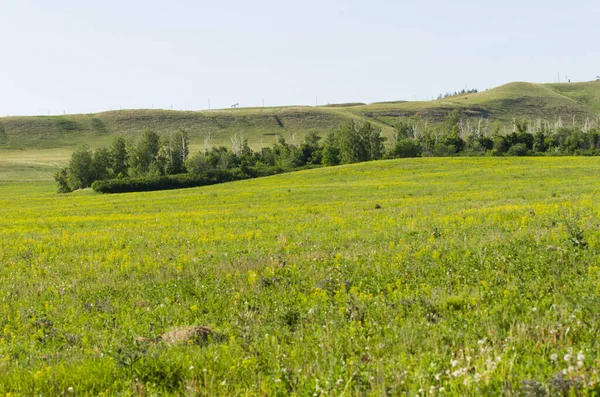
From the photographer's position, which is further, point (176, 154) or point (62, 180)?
point (176, 154)

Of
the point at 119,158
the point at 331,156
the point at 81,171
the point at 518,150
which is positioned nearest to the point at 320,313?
the point at 81,171

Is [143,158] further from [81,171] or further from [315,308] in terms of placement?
[315,308]

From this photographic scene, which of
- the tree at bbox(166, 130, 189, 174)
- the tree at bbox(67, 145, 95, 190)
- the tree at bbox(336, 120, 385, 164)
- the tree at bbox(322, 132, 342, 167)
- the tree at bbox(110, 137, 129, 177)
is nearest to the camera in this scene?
the tree at bbox(67, 145, 95, 190)

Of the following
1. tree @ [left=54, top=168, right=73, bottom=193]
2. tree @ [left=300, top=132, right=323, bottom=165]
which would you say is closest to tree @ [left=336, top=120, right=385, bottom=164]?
tree @ [left=300, top=132, right=323, bottom=165]

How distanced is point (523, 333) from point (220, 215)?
24.0 m

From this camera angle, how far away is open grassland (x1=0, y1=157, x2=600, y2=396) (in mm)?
5395

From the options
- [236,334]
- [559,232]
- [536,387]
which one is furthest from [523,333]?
[559,232]

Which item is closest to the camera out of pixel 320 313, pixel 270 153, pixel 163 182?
pixel 320 313

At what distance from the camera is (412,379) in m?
5.04

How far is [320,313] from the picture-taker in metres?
8.21

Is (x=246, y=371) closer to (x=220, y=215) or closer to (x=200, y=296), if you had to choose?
(x=200, y=296)

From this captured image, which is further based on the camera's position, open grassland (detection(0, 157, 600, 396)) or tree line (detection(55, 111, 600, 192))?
tree line (detection(55, 111, 600, 192))

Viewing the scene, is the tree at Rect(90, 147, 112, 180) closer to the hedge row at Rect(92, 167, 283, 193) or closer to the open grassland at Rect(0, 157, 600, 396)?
the hedge row at Rect(92, 167, 283, 193)

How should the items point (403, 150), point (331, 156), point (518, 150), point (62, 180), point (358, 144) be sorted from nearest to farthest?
point (62, 180), point (518, 150), point (358, 144), point (403, 150), point (331, 156)
